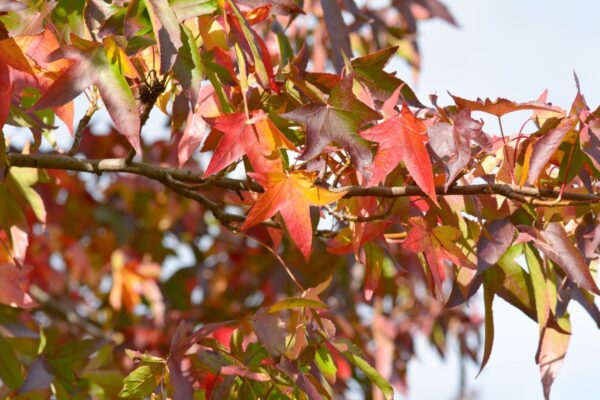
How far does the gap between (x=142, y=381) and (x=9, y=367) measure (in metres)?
0.39

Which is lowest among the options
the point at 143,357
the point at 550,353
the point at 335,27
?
the point at 550,353

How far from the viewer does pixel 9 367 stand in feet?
4.79

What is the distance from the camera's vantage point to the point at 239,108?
128 centimetres

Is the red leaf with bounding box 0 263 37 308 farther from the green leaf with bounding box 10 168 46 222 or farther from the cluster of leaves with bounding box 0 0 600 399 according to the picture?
the green leaf with bounding box 10 168 46 222

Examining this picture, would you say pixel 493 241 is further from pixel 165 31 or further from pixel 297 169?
pixel 165 31

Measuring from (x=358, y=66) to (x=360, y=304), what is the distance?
2392 millimetres

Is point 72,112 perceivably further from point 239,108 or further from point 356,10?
point 356,10

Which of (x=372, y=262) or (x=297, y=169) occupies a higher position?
(x=297, y=169)

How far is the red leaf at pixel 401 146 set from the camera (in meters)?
1.07

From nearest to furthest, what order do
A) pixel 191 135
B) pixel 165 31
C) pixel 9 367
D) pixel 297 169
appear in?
pixel 165 31 < pixel 297 169 < pixel 191 135 < pixel 9 367

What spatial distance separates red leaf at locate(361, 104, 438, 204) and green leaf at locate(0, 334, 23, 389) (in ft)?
2.15

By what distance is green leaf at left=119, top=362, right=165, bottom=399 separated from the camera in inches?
44.8

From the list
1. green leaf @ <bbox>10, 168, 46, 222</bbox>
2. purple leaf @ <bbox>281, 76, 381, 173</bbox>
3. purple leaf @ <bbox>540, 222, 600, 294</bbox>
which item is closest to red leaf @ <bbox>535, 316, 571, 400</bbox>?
purple leaf @ <bbox>540, 222, 600, 294</bbox>

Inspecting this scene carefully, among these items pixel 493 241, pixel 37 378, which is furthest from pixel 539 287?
pixel 37 378
